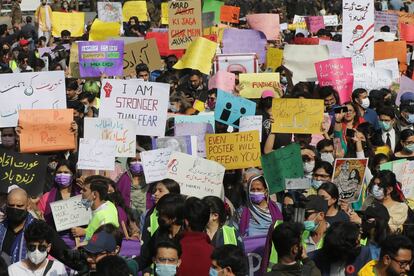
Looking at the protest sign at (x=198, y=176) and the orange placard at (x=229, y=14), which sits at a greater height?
the protest sign at (x=198, y=176)

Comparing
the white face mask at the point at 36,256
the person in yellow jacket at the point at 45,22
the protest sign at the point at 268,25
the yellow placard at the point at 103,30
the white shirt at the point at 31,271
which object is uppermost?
the white face mask at the point at 36,256

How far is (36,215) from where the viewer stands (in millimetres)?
9664

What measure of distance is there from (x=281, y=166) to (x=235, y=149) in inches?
38.7

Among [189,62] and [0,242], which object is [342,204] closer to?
[0,242]

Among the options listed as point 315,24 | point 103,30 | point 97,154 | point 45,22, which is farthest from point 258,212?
point 45,22

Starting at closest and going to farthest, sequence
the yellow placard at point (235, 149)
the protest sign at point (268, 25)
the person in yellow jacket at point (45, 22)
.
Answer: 1. the yellow placard at point (235, 149)
2. the protest sign at point (268, 25)
3. the person in yellow jacket at point (45, 22)

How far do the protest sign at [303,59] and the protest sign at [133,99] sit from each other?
15.8 ft

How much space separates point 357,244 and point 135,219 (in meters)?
2.86

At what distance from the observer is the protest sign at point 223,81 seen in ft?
48.9

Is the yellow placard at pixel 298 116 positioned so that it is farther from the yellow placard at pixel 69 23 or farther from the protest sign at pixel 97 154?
the yellow placard at pixel 69 23

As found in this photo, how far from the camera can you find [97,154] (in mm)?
10914

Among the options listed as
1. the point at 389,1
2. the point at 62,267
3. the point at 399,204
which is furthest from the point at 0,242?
the point at 389,1

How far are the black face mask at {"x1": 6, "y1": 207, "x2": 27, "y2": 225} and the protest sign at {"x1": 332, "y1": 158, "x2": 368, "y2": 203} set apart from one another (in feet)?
8.98

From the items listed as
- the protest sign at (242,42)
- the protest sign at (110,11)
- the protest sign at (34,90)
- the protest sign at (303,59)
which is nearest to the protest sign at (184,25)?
the protest sign at (242,42)
